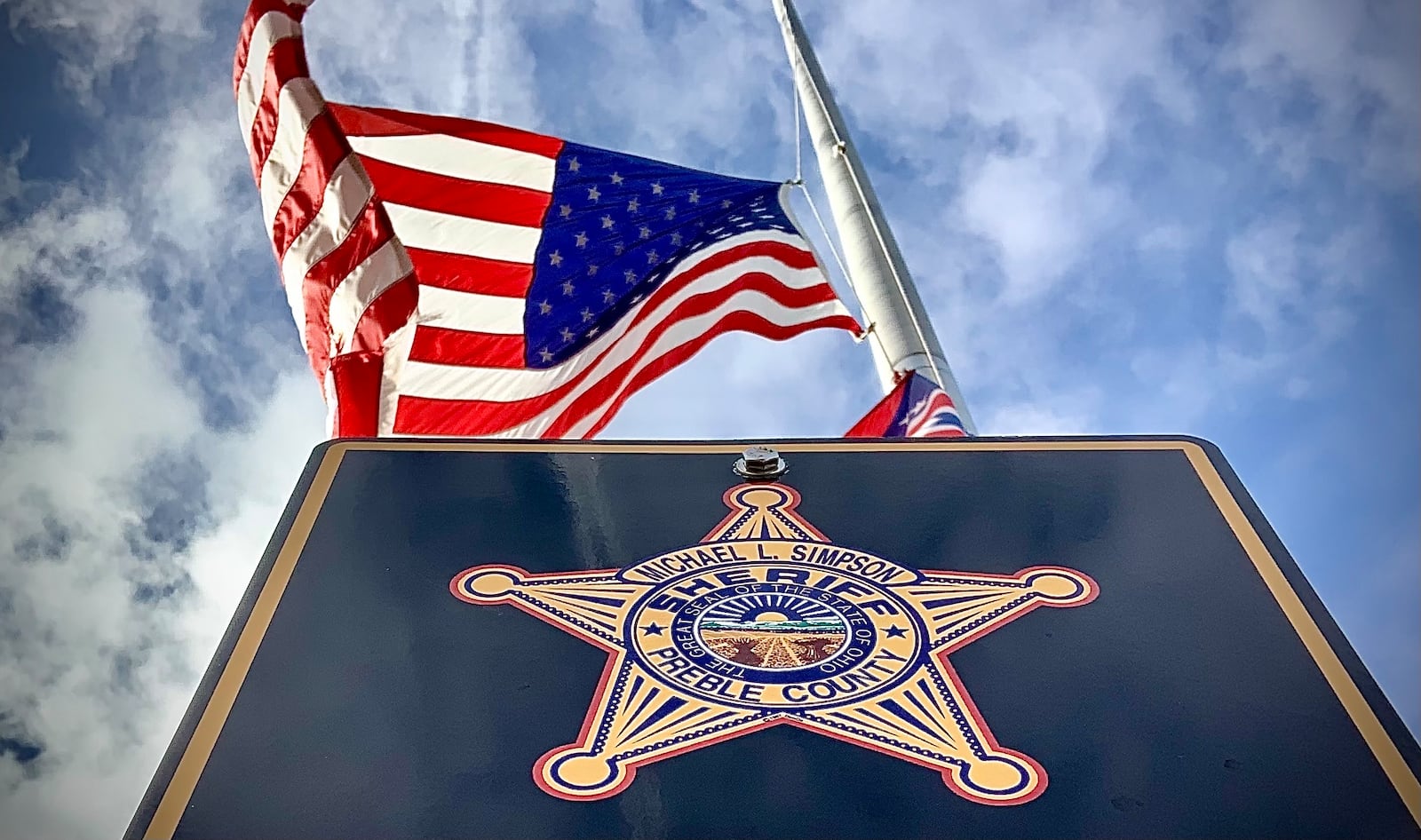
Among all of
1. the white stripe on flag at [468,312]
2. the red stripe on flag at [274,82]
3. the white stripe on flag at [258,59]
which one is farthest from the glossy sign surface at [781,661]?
A: the white stripe on flag at [258,59]

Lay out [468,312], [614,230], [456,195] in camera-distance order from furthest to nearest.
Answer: [614,230] < [456,195] < [468,312]

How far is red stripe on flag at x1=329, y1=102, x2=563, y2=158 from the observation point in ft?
39.1

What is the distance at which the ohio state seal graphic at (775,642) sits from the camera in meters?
4.56

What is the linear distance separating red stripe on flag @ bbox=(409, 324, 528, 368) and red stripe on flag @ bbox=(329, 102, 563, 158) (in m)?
1.78

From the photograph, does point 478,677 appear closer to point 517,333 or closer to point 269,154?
point 517,333

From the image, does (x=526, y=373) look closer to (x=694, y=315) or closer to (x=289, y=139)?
(x=694, y=315)

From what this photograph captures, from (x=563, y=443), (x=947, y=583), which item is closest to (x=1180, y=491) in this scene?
(x=947, y=583)

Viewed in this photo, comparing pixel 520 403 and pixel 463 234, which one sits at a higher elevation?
pixel 463 234

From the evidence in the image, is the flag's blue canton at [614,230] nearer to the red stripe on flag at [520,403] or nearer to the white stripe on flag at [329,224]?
the red stripe on flag at [520,403]

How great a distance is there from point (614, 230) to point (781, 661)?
772cm

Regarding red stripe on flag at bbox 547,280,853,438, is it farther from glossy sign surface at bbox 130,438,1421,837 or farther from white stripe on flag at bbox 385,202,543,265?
glossy sign surface at bbox 130,438,1421,837

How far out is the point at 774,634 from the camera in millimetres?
5246

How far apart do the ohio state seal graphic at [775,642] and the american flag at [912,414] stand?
465 centimetres

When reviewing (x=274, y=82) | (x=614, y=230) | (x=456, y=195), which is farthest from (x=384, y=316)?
(x=614, y=230)
